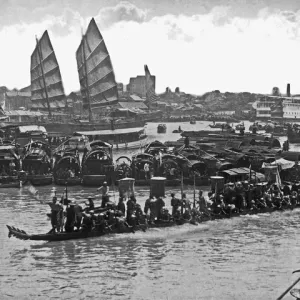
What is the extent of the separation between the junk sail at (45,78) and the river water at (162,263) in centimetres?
5004

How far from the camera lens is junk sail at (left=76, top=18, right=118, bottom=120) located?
64.4 m

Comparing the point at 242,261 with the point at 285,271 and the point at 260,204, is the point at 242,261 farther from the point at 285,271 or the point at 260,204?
the point at 260,204

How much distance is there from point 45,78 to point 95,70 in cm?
915

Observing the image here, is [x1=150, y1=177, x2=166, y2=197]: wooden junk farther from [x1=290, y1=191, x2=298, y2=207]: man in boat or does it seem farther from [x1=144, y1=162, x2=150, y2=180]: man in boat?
[x1=144, y1=162, x2=150, y2=180]: man in boat

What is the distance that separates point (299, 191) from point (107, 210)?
414 inches

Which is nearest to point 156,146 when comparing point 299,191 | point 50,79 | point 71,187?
point 71,187

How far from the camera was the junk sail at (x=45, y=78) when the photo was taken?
227 feet

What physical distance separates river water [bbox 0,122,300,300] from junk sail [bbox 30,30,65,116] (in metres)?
50.0

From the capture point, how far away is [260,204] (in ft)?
76.6

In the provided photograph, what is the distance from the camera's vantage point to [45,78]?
7175cm

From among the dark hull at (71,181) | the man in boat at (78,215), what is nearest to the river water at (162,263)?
the man in boat at (78,215)

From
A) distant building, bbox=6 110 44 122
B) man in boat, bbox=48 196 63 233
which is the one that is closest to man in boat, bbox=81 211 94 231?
man in boat, bbox=48 196 63 233

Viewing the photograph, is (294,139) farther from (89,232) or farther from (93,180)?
(89,232)

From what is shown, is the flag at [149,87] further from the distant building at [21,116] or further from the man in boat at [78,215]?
the man in boat at [78,215]
